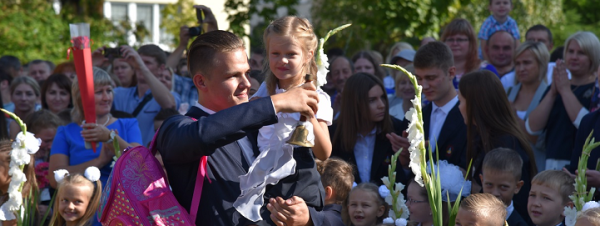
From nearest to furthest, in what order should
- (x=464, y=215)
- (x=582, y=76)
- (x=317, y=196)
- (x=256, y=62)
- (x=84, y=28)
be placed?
(x=317, y=196) → (x=464, y=215) → (x=84, y=28) → (x=582, y=76) → (x=256, y=62)

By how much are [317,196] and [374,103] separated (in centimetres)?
277

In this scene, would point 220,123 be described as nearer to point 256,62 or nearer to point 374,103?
point 374,103

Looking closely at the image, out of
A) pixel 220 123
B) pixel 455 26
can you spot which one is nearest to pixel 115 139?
pixel 220 123

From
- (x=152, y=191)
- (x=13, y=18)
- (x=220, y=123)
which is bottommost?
(x=13, y=18)

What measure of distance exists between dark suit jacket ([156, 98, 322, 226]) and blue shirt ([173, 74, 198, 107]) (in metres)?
5.54

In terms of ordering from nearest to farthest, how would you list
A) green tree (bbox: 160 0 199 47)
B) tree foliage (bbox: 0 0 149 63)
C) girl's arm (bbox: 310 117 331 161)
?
girl's arm (bbox: 310 117 331 161)
tree foliage (bbox: 0 0 149 63)
green tree (bbox: 160 0 199 47)

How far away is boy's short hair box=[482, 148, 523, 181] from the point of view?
492cm

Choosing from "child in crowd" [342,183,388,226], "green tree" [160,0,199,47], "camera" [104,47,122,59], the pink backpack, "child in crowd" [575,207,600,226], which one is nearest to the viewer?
the pink backpack

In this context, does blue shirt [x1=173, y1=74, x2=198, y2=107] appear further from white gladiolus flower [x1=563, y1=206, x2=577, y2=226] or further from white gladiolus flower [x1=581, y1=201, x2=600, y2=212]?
white gladiolus flower [x1=581, y1=201, x2=600, y2=212]

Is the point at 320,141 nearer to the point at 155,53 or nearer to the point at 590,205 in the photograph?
the point at 590,205

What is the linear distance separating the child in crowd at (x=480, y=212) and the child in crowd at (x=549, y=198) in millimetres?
860

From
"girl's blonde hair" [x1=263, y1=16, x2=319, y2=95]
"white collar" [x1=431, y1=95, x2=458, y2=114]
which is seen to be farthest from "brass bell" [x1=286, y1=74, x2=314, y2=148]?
"white collar" [x1=431, y1=95, x2=458, y2=114]

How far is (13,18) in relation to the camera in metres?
20.2

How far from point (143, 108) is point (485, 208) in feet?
15.5
